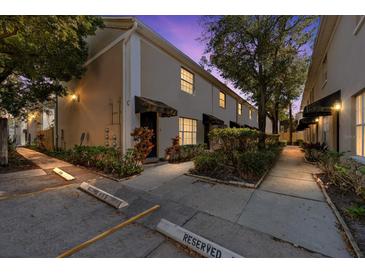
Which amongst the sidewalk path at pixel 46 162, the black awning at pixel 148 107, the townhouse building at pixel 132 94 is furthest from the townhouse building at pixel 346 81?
the sidewalk path at pixel 46 162

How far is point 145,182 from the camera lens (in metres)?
5.21

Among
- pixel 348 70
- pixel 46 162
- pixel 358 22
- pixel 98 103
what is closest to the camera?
pixel 358 22

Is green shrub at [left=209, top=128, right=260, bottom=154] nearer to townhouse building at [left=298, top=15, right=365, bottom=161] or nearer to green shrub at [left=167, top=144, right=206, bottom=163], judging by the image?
green shrub at [left=167, top=144, right=206, bottom=163]

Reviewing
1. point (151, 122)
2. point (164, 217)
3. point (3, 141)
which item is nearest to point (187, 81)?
point (151, 122)

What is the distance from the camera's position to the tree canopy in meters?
4.29

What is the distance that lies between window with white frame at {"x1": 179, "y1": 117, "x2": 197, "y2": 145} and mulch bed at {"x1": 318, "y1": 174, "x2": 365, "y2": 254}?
22.4 feet

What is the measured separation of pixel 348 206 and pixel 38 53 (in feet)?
36.3

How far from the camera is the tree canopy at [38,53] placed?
429cm

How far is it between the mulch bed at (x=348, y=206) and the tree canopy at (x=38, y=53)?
6917 mm

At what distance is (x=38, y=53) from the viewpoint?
725 centimetres

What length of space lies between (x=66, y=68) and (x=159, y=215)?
29.5ft

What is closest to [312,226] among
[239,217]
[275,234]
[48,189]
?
[275,234]

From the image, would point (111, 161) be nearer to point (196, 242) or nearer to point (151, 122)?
point (151, 122)

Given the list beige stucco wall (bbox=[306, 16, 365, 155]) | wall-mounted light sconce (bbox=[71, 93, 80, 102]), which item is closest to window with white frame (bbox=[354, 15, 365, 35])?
beige stucco wall (bbox=[306, 16, 365, 155])
